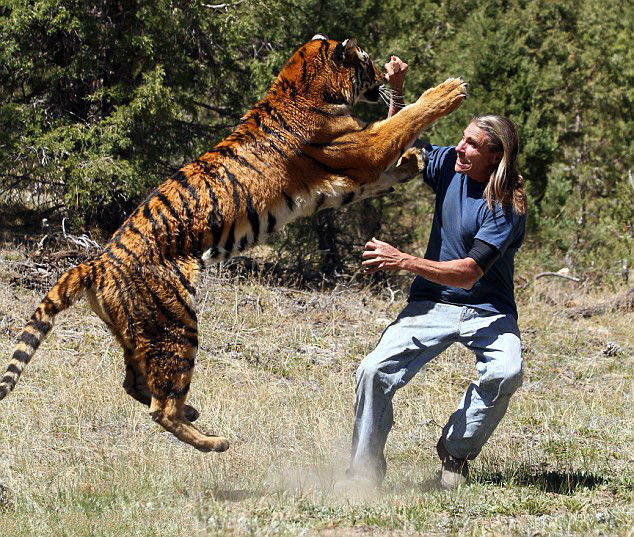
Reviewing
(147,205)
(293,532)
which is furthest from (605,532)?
(147,205)

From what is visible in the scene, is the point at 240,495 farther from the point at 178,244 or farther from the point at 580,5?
the point at 580,5

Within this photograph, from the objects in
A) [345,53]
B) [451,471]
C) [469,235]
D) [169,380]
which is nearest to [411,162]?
[469,235]

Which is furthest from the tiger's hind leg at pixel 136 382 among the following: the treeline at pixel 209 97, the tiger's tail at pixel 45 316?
the treeline at pixel 209 97

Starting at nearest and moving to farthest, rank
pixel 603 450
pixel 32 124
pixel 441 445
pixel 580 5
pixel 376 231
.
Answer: pixel 441 445
pixel 603 450
pixel 32 124
pixel 376 231
pixel 580 5

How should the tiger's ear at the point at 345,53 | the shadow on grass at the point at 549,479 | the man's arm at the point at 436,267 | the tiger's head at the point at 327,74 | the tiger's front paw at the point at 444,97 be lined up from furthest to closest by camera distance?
the tiger's ear at the point at 345,53
the tiger's head at the point at 327,74
the tiger's front paw at the point at 444,97
the shadow on grass at the point at 549,479
the man's arm at the point at 436,267

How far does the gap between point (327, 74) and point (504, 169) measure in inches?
61.1

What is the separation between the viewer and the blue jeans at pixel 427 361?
5676 mm

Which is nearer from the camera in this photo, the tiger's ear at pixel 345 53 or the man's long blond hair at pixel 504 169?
the man's long blond hair at pixel 504 169

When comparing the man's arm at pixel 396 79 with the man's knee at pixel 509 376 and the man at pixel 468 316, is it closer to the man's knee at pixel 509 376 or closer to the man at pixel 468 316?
the man at pixel 468 316

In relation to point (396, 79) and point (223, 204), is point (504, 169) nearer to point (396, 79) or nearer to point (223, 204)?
point (396, 79)

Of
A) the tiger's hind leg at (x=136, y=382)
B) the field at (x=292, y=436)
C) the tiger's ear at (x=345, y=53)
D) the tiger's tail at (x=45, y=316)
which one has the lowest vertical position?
the field at (x=292, y=436)

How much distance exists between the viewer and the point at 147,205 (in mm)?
5785

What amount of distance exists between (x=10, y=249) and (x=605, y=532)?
10.1 meters

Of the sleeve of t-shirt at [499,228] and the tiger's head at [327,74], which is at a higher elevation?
the tiger's head at [327,74]
